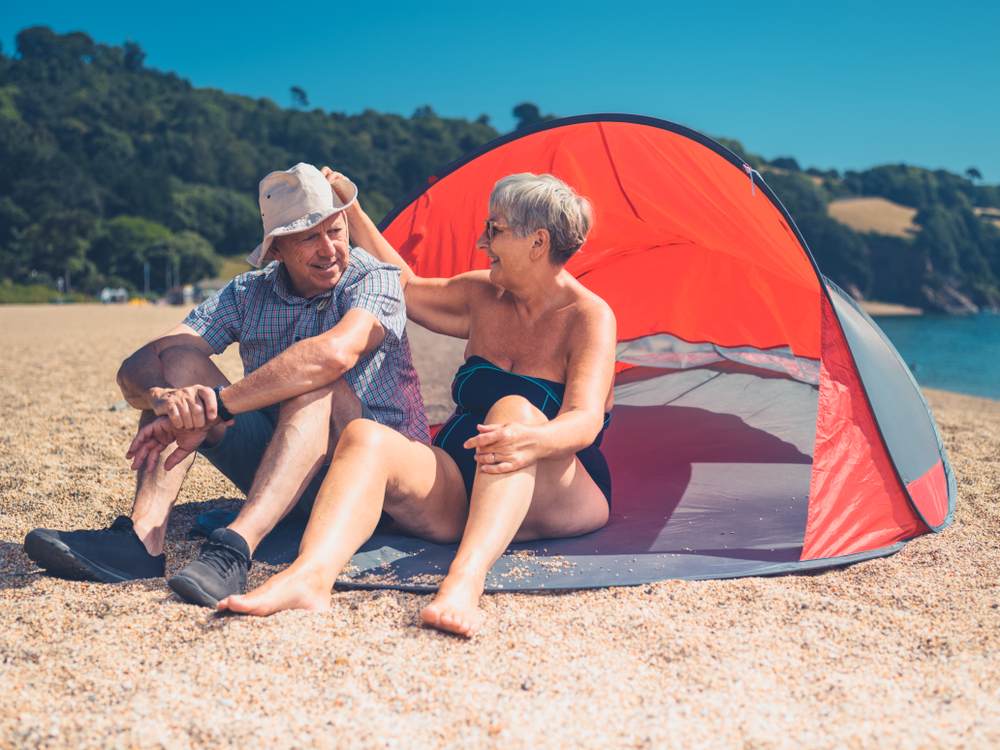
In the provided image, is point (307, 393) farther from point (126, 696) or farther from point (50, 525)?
point (50, 525)

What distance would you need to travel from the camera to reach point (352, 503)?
2.25 meters

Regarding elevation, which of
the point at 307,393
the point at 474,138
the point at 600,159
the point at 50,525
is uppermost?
the point at 474,138

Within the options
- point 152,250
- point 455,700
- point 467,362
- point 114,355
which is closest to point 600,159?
point 467,362

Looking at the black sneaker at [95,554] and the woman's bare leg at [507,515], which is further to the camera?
the black sneaker at [95,554]

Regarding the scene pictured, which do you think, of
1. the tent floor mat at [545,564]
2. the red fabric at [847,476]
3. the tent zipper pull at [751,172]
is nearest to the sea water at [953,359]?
the tent zipper pull at [751,172]

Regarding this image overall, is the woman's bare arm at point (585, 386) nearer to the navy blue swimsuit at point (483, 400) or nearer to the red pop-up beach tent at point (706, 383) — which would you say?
the navy blue swimsuit at point (483, 400)

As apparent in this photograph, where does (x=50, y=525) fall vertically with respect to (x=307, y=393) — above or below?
below

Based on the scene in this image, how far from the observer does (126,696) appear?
174 centimetres

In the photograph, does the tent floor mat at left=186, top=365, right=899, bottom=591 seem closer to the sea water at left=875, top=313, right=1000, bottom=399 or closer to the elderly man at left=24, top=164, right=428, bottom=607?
the elderly man at left=24, top=164, right=428, bottom=607

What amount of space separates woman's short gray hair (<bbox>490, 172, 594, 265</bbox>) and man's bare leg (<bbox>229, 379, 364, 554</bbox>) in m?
0.73

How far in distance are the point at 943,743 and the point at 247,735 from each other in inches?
50.5

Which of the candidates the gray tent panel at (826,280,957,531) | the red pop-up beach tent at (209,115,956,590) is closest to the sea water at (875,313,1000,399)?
the red pop-up beach tent at (209,115,956,590)

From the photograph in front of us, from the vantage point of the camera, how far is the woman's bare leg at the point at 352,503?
2.12 metres

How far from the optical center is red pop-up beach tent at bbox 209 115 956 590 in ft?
9.11
